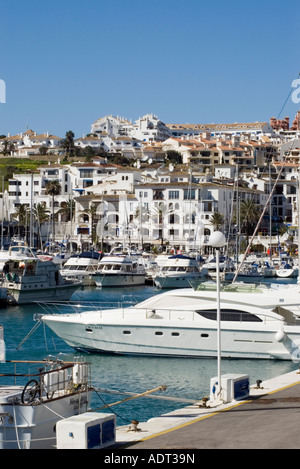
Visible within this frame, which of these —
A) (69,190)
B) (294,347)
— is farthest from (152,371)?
(69,190)

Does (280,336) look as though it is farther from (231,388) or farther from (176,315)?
(231,388)

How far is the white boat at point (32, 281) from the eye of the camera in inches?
1859

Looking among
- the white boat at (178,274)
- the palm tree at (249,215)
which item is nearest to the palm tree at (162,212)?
the palm tree at (249,215)

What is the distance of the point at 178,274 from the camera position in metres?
64.9

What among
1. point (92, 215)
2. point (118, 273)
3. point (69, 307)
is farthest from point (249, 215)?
point (69, 307)

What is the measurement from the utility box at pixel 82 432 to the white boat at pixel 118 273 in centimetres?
5312

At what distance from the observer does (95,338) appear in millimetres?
27344

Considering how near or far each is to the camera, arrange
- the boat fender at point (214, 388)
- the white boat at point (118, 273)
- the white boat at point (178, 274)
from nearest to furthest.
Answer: the boat fender at point (214, 388)
the white boat at point (178, 274)
the white boat at point (118, 273)

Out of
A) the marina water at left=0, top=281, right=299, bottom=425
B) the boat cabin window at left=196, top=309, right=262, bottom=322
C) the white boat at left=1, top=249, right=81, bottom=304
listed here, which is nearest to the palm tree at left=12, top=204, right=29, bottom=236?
the white boat at left=1, top=249, right=81, bottom=304

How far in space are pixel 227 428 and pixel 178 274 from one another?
169ft

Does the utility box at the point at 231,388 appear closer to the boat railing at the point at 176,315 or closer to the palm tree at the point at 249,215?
the boat railing at the point at 176,315

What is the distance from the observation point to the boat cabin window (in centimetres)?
2602
